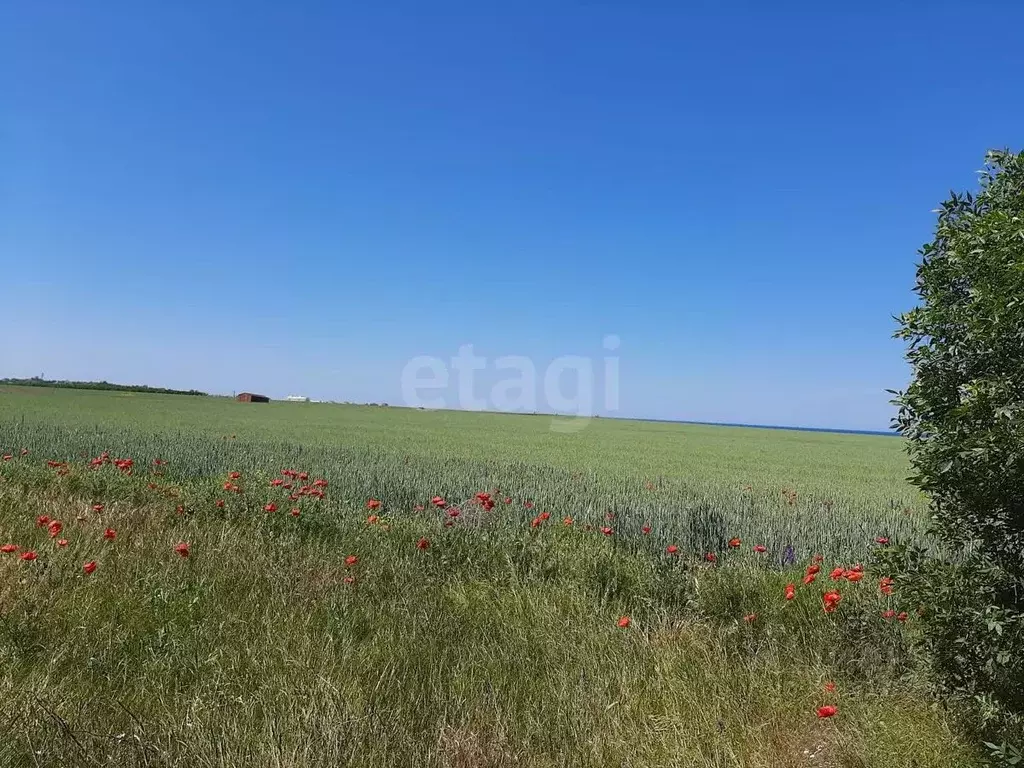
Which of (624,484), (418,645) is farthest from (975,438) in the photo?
(624,484)

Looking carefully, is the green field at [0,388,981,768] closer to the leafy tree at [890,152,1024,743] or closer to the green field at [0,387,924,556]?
the leafy tree at [890,152,1024,743]

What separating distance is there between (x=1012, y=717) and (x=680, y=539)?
4.48m

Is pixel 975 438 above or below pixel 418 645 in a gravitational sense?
above

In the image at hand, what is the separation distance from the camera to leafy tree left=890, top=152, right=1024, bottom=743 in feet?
7.68

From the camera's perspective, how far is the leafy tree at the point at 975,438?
2340 millimetres

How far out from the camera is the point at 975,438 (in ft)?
7.70

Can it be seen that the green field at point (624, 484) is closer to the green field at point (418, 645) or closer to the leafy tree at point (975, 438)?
the green field at point (418, 645)

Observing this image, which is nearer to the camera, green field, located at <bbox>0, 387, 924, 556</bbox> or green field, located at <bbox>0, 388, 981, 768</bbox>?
green field, located at <bbox>0, 388, 981, 768</bbox>

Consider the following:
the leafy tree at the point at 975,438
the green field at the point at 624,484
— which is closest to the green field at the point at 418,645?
the leafy tree at the point at 975,438

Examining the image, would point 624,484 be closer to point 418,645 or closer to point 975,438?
point 418,645

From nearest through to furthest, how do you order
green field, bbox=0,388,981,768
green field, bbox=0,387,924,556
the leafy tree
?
the leafy tree, green field, bbox=0,388,981,768, green field, bbox=0,387,924,556

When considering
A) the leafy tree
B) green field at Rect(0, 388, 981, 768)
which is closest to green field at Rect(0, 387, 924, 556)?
green field at Rect(0, 388, 981, 768)

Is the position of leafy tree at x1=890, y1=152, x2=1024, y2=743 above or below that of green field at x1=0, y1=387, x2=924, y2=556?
above

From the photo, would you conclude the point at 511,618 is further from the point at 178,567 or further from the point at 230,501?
the point at 230,501
